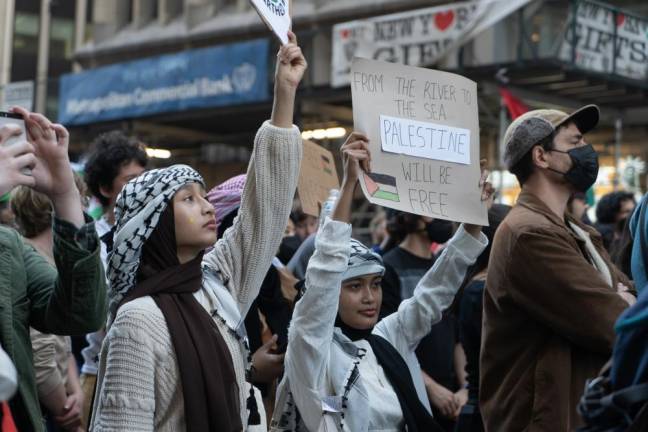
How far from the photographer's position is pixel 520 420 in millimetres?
4117

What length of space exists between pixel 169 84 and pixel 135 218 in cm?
1638

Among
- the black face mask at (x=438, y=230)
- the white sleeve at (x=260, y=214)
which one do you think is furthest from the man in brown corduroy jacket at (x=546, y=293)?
the black face mask at (x=438, y=230)

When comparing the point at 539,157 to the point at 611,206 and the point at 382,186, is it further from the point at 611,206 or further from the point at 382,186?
the point at 611,206

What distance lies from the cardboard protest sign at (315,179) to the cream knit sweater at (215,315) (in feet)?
5.00

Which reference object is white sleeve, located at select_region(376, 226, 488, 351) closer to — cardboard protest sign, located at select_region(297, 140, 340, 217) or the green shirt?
cardboard protest sign, located at select_region(297, 140, 340, 217)

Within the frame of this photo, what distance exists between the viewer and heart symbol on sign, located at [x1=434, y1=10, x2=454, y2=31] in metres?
14.4

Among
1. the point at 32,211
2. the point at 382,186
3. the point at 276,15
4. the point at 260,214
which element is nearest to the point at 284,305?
the point at 382,186

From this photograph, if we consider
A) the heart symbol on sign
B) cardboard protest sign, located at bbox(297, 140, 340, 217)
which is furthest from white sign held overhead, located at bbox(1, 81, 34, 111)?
cardboard protest sign, located at bbox(297, 140, 340, 217)

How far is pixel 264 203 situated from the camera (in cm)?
395

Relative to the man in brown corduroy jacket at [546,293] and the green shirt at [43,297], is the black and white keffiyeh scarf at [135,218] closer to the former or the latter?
the green shirt at [43,297]

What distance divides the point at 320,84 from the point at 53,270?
1430 centimetres

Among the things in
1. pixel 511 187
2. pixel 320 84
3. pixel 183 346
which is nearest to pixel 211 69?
pixel 320 84

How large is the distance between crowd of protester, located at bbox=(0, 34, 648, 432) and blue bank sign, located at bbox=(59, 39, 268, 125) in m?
13.0

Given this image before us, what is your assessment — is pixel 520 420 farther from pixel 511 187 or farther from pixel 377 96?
pixel 511 187
